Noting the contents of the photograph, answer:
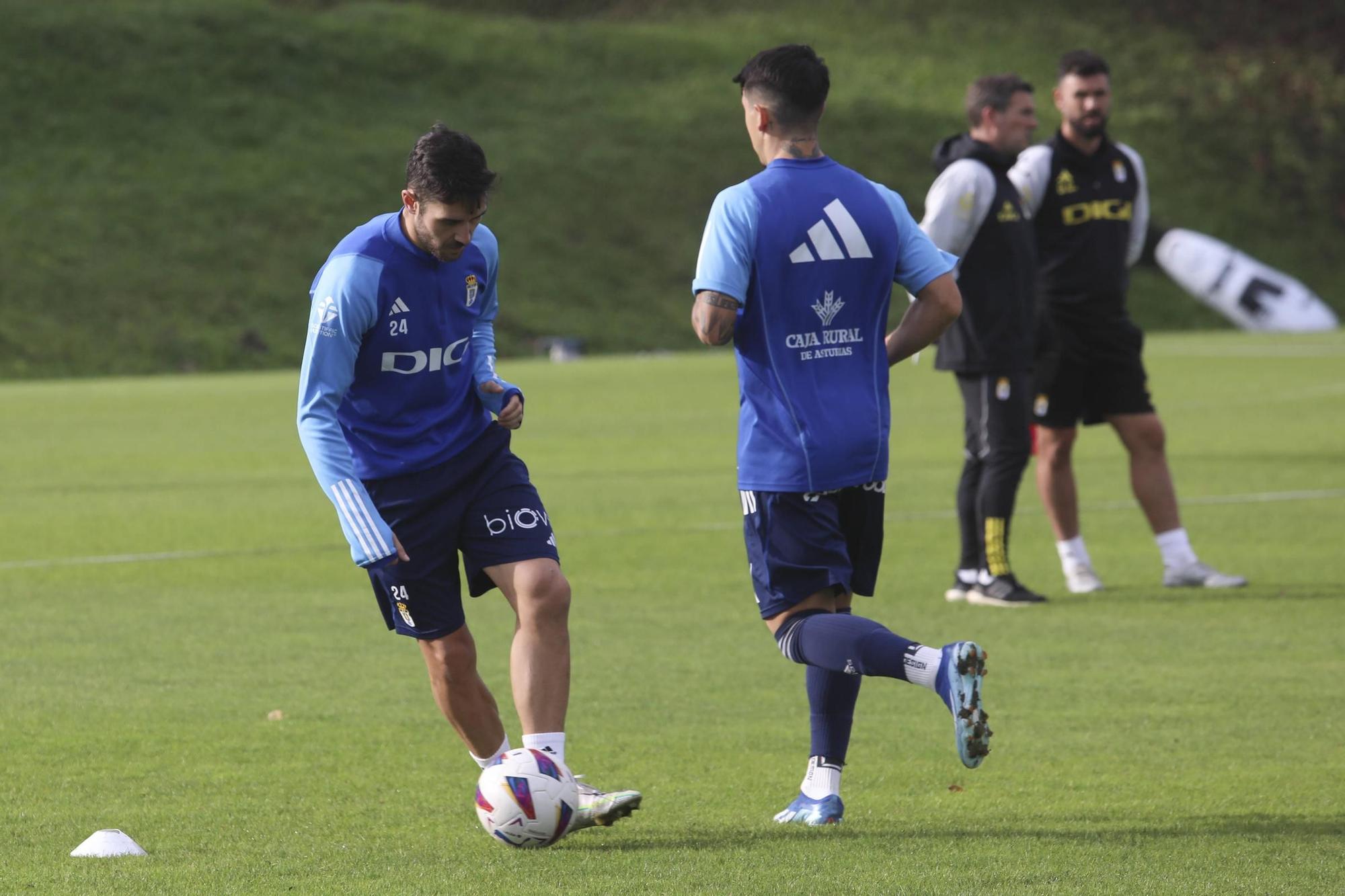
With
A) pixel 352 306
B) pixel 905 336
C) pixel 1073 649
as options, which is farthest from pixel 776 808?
pixel 1073 649

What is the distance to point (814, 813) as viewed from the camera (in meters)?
5.23

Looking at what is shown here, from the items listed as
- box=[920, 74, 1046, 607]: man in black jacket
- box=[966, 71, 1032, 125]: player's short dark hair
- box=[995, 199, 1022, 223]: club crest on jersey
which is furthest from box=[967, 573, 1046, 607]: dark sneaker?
box=[966, 71, 1032, 125]: player's short dark hair

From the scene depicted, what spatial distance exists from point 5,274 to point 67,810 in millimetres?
35201

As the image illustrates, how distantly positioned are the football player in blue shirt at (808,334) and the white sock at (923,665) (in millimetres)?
217

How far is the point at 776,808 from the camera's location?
5484 mm

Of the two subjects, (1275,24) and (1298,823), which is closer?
(1298,823)

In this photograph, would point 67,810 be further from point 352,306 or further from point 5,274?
point 5,274

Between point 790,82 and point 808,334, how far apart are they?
0.65 meters

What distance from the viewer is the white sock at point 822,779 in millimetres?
5266

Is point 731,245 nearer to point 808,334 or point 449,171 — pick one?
point 808,334

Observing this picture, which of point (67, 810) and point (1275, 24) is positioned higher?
point (1275, 24)

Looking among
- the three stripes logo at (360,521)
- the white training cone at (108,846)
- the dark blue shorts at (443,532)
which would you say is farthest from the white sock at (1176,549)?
the white training cone at (108,846)

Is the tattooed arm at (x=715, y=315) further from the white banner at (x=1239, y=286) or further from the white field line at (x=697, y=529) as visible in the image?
the white banner at (x=1239, y=286)

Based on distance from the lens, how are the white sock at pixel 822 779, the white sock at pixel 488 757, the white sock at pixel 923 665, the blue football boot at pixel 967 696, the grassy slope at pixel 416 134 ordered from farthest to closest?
1. the grassy slope at pixel 416 134
2. the white sock at pixel 488 757
3. the white sock at pixel 822 779
4. the white sock at pixel 923 665
5. the blue football boot at pixel 967 696
